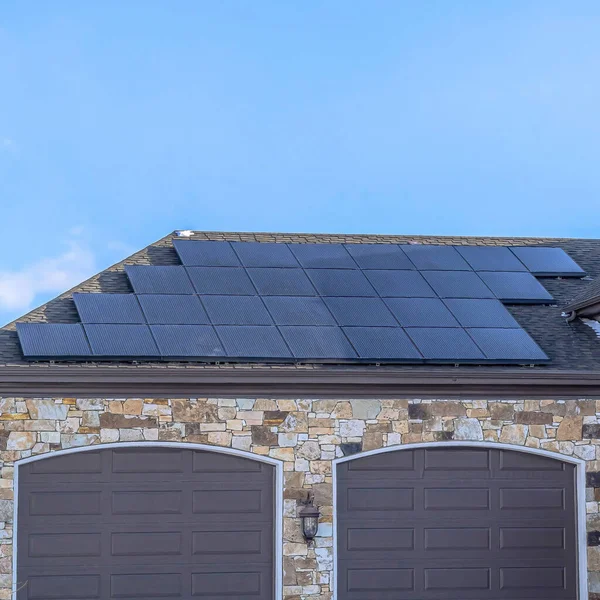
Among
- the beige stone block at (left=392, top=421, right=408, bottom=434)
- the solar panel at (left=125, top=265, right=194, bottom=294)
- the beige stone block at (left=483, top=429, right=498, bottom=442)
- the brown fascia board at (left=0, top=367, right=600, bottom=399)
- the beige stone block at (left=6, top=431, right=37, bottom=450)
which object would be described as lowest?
the beige stone block at (left=6, top=431, right=37, bottom=450)

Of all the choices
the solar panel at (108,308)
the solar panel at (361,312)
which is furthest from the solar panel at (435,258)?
the solar panel at (108,308)

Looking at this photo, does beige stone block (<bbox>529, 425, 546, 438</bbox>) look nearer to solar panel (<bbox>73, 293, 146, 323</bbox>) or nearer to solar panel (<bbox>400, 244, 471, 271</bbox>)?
solar panel (<bbox>400, 244, 471, 271</bbox>)

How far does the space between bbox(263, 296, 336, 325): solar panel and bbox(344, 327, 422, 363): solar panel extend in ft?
1.60

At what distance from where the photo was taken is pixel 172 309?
→ 43.2 feet

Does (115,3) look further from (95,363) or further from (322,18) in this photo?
(95,363)

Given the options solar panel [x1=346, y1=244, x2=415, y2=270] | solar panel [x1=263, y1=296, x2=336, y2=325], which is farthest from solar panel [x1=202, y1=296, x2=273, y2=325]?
solar panel [x1=346, y1=244, x2=415, y2=270]

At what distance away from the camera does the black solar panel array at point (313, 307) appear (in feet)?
40.2

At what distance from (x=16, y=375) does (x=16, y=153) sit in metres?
15.2

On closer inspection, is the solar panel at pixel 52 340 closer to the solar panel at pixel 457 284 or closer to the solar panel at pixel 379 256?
the solar panel at pixel 379 256

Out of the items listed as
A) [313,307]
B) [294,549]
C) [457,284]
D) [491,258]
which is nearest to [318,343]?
[313,307]

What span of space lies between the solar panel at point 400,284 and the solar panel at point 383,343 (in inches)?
48.3

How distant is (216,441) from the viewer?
11914 mm

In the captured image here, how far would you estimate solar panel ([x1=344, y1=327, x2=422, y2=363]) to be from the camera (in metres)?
12.4

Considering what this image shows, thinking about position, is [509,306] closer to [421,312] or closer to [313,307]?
[421,312]
